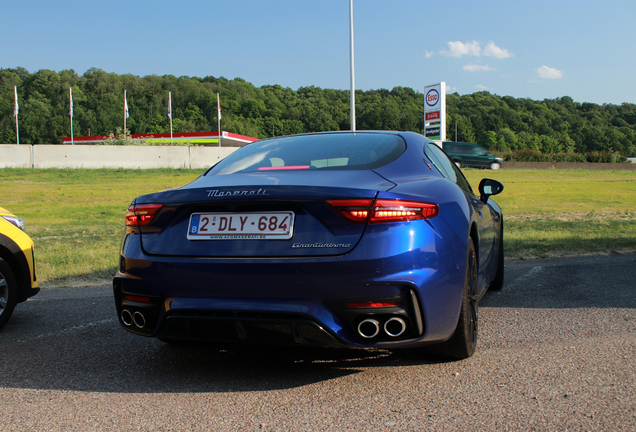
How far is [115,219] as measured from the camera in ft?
45.0

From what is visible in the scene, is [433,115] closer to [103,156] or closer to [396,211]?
[103,156]

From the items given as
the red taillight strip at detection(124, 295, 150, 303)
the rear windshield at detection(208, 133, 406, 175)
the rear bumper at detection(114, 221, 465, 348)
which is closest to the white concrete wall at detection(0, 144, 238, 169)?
the rear windshield at detection(208, 133, 406, 175)

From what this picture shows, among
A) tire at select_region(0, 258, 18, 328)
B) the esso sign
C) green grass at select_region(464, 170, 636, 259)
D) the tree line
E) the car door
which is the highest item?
the tree line

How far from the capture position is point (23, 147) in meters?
32.7

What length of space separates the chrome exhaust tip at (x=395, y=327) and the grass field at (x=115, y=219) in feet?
16.5

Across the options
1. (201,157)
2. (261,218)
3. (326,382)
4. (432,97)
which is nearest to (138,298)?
(261,218)

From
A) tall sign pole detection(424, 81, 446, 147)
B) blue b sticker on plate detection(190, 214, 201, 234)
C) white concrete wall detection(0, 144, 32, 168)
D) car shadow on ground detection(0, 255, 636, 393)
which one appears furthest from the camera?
tall sign pole detection(424, 81, 446, 147)

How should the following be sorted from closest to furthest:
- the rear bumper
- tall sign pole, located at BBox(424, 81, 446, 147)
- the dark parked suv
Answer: the rear bumper → tall sign pole, located at BBox(424, 81, 446, 147) → the dark parked suv

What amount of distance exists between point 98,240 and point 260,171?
752cm

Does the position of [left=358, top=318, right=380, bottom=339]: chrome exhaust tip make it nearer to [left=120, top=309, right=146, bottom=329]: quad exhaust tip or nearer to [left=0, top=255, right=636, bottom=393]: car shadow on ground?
[left=0, top=255, right=636, bottom=393]: car shadow on ground

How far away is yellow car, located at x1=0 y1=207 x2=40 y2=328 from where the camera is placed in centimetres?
446

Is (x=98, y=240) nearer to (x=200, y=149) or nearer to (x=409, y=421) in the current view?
(x=409, y=421)

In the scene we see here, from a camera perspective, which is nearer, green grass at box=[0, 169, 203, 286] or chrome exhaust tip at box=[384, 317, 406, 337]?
chrome exhaust tip at box=[384, 317, 406, 337]

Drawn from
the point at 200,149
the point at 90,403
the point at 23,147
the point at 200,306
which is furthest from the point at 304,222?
the point at 200,149
